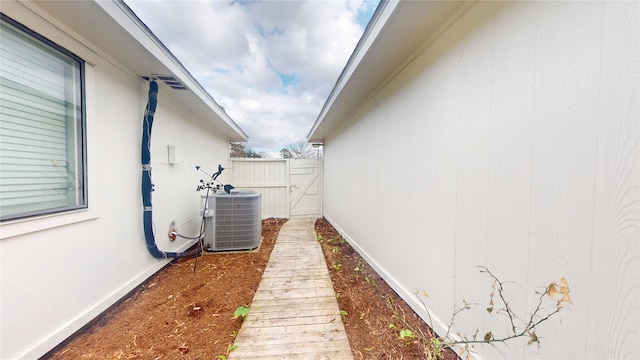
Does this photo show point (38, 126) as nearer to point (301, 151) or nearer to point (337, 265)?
point (337, 265)

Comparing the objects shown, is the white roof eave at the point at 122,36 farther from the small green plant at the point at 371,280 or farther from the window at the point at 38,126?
the small green plant at the point at 371,280

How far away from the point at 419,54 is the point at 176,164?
350 cm

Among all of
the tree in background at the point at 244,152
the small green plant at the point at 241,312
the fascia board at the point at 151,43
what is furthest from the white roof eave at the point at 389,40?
the tree in background at the point at 244,152

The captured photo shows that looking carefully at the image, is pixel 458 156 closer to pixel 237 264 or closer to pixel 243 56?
pixel 237 264

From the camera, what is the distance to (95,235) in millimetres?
1938

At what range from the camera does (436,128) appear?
1739 mm

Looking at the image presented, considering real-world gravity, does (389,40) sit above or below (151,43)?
below

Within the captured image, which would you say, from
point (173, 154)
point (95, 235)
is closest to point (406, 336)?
point (95, 235)

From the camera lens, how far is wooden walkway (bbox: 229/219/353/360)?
1.56 metres

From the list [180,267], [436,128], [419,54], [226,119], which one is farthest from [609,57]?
[226,119]

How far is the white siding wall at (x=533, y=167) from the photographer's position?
30.8 inches

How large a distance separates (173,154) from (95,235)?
4.93ft

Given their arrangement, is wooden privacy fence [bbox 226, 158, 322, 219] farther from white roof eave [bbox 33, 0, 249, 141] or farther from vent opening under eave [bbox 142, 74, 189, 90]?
vent opening under eave [bbox 142, 74, 189, 90]

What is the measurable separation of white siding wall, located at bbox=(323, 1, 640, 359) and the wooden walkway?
816 mm
